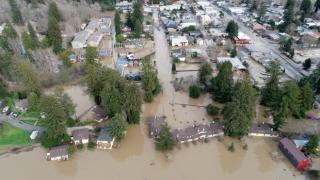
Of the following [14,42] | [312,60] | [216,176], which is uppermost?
[14,42]

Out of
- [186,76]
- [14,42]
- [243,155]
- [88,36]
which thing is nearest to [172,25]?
[88,36]

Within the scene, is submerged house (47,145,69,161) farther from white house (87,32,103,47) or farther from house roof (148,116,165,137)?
white house (87,32,103,47)

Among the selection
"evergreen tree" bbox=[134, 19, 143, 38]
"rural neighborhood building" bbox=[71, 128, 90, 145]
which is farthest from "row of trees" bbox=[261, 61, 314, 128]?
"evergreen tree" bbox=[134, 19, 143, 38]

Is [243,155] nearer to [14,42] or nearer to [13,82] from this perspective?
[13,82]

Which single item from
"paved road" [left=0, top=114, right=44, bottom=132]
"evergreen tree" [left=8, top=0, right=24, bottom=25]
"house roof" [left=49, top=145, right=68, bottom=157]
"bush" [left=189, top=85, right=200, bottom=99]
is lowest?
"house roof" [left=49, top=145, right=68, bottom=157]

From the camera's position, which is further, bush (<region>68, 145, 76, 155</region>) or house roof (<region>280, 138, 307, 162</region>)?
bush (<region>68, 145, 76, 155</region>)

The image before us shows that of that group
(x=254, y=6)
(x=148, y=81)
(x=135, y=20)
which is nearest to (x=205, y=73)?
(x=148, y=81)
